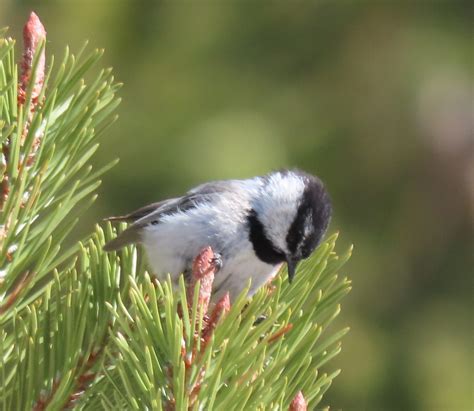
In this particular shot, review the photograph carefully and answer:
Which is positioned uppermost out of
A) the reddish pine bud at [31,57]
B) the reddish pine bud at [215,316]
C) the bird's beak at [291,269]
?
the reddish pine bud at [31,57]

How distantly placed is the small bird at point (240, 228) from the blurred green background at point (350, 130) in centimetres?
130

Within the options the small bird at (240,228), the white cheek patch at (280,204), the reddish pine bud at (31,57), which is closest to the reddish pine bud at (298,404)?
the reddish pine bud at (31,57)

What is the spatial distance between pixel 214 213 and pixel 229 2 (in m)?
2.20

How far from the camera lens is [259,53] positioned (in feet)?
14.9

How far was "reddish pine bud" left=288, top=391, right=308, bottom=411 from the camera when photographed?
136cm

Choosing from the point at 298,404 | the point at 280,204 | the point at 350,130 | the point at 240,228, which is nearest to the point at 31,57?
the point at 298,404

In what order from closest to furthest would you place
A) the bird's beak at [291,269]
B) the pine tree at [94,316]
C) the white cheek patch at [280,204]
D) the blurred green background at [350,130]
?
the pine tree at [94,316], the bird's beak at [291,269], the white cheek patch at [280,204], the blurred green background at [350,130]

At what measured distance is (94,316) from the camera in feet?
4.93

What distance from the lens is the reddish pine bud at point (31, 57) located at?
146 centimetres

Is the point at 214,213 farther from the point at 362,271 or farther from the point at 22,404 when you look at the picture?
the point at 362,271

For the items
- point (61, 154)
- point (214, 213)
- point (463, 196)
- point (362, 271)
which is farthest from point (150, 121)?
point (61, 154)

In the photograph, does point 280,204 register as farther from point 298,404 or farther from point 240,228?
point 298,404

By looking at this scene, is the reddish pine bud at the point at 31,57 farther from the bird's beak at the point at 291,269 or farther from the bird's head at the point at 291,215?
Result: the bird's head at the point at 291,215

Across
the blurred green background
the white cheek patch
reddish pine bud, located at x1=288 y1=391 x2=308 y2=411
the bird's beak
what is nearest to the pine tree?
reddish pine bud, located at x1=288 y1=391 x2=308 y2=411
